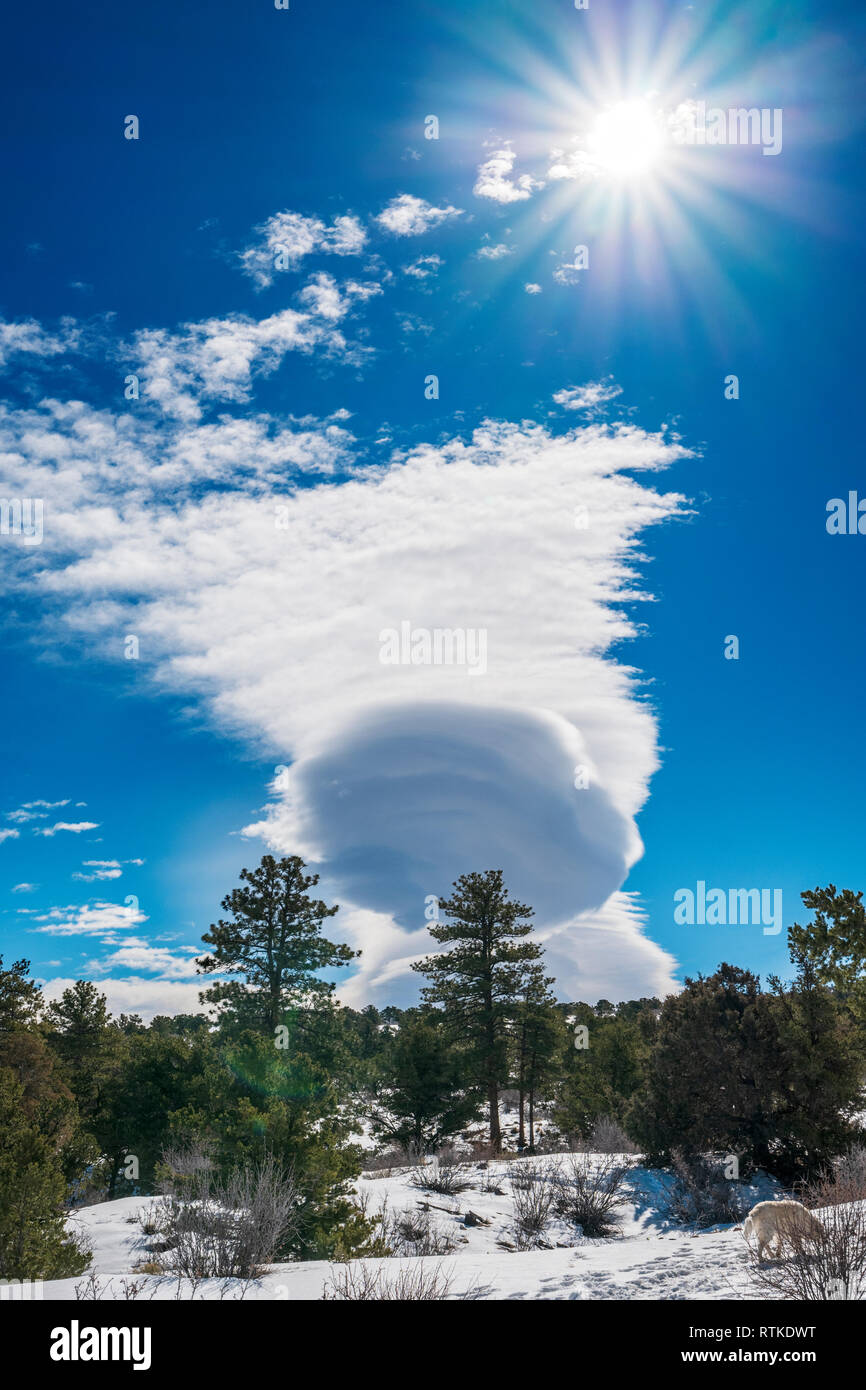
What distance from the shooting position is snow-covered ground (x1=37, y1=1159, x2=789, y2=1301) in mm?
10172

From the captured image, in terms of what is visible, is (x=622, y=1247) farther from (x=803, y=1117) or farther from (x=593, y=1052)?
(x=593, y=1052)

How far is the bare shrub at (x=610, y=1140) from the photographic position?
1178 inches

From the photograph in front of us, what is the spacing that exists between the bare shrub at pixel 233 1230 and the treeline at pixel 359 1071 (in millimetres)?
1065

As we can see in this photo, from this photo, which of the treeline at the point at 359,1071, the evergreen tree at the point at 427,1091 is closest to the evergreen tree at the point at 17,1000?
the treeline at the point at 359,1071

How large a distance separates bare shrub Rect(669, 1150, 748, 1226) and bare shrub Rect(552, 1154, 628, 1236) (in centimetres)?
165

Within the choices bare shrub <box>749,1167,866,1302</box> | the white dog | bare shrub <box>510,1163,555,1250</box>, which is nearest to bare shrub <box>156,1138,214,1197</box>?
bare shrub <box>510,1163,555,1250</box>

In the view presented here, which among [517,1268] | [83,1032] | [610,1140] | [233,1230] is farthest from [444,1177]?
[83,1032]

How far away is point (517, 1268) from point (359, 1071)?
2200 cm

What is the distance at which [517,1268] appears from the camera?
1225 cm

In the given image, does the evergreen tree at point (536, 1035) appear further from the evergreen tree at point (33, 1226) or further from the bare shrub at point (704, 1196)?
the evergreen tree at point (33, 1226)

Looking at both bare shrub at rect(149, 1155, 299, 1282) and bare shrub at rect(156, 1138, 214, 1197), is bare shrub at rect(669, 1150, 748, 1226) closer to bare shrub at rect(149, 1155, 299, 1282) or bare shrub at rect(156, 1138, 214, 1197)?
bare shrub at rect(149, 1155, 299, 1282)
